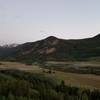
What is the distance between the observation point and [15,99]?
11.3m

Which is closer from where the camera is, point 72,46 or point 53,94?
point 53,94

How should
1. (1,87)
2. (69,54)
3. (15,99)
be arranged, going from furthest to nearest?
(69,54), (1,87), (15,99)

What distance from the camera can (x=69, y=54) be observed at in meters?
164

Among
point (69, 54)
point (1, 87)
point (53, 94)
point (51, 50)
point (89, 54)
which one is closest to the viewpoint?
point (53, 94)

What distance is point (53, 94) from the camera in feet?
43.3

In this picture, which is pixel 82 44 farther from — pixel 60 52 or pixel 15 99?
pixel 15 99

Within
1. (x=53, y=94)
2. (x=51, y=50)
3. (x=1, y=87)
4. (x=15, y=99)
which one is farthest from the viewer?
(x=51, y=50)

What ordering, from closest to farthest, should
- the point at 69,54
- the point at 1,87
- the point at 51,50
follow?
the point at 1,87
the point at 69,54
the point at 51,50

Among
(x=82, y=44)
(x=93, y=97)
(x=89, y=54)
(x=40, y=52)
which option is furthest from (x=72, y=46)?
(x=93, y=97)

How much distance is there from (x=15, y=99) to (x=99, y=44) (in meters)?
169

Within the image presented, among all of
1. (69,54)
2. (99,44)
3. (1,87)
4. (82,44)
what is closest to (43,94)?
(1,87)

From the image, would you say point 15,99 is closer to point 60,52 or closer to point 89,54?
point 89,54

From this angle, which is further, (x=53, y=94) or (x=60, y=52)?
(x=60, y=52)

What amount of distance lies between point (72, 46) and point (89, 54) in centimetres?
3741
